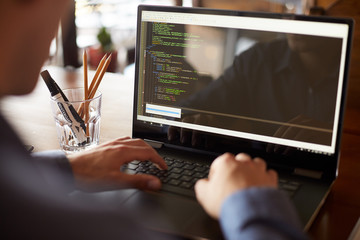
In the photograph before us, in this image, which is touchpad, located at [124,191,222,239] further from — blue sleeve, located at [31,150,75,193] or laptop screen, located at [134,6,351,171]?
laptop screen, located at [134,6,351,171]

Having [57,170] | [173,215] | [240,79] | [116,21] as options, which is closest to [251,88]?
[240,79]

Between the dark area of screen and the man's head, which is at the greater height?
the man's head

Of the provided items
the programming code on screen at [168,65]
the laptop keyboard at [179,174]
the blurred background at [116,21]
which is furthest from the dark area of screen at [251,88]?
the blurred background at [116,21]

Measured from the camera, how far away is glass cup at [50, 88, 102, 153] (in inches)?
40.9

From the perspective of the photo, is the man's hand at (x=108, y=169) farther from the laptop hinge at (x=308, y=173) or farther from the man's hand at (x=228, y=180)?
the laptop hinge at (x=308, y=173)

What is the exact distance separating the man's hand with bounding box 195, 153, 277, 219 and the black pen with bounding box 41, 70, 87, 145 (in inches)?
15.5

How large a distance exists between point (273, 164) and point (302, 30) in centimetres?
30

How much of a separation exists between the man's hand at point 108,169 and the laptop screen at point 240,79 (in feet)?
0.58

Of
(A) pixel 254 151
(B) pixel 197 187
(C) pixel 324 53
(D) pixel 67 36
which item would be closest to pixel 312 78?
(C) pixel 324 53

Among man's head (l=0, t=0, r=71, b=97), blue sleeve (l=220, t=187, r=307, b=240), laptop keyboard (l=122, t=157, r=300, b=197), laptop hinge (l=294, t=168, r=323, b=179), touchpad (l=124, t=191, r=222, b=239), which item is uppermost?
man's head (l=0, t=0, r=71, b=97)

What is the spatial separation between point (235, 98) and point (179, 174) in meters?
0.22

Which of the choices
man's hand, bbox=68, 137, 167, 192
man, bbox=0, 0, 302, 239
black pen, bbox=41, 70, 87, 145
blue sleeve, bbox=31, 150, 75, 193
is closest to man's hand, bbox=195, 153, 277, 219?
man, bbox=0, 0, 302, 239

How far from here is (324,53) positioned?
89 centimetres

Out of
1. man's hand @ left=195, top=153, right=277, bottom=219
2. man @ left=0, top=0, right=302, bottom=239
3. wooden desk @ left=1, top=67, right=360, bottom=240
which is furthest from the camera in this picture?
wooden desk @ left=1, top=67, right=360, bottom=240
